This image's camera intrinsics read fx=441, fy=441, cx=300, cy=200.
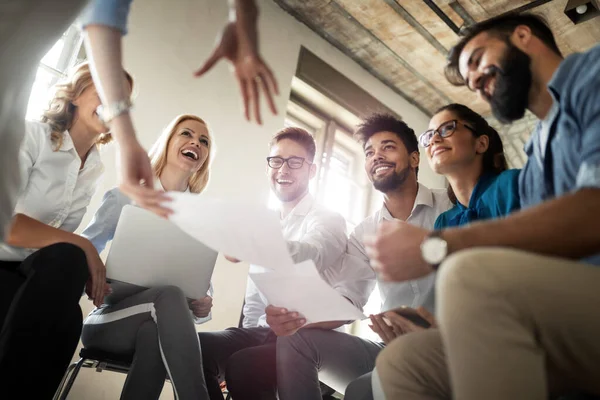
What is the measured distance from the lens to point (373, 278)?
159 centimetres

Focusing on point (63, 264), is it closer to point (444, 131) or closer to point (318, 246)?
point (318, 246)

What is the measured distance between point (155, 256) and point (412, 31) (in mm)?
3379

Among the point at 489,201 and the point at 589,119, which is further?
the point at 489,201

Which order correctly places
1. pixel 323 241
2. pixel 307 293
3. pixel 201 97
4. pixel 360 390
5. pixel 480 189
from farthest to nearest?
pixel 201 97 → pixel 323 241 → pixel 480 189 → pixel 360 390 → pixel 307 293

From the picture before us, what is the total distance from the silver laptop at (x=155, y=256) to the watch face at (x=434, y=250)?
715 mm

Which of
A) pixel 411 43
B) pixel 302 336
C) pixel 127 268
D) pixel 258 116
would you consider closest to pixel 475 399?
pixel 258 116

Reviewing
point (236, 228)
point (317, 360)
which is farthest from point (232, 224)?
point (317, 360)

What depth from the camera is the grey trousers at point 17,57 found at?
1.85 ft

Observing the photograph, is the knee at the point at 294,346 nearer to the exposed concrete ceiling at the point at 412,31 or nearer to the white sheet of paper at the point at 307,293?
the white sheet of paper at the point at 307,293

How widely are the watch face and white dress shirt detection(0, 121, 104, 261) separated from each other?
Answer: 1059 mm

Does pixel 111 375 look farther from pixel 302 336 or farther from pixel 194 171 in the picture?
pixel 302 336

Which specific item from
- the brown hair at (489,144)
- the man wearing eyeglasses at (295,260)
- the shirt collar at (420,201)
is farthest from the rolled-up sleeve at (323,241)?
the brown hair at (489,144)

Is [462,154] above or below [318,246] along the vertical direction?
above

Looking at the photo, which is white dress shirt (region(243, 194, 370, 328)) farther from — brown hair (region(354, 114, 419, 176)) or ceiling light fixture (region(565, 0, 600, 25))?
ceiling light fixture (region(565, 0, 600, 25))
